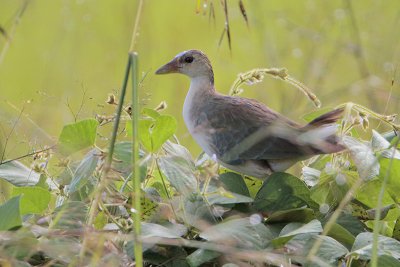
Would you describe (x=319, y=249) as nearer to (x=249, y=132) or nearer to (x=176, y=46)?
(x=249, y=132)

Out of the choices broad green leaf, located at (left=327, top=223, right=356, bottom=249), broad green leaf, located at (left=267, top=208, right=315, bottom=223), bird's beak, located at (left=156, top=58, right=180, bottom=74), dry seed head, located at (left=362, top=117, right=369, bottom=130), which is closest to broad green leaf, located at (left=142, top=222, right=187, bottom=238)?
broad green leaf, located at (left=267, top=208, right=315, bottom=223)

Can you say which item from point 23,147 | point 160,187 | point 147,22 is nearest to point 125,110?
point 160,187

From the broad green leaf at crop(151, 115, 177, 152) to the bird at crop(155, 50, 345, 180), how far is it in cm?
32

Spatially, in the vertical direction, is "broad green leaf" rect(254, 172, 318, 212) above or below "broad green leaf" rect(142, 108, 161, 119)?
below

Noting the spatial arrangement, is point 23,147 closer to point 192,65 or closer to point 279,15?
point 192,65

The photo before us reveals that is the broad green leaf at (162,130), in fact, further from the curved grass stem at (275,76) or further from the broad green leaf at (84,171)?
the curved grass stem at (275,76)

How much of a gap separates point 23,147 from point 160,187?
3.61ft

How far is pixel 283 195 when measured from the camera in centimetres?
232

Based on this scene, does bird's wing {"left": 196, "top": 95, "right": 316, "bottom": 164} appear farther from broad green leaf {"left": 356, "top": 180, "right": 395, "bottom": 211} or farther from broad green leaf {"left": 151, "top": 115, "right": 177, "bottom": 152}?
broad green leaf {"left": 151, "top": 115, "right": 177, "bottom": 152}

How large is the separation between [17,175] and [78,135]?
252 millimetres

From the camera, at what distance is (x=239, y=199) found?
7.16ft

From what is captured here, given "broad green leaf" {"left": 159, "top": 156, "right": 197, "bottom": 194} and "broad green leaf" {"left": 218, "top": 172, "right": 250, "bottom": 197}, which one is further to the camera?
"broad green leaf" {"left": 218, "top": 172, "right": 250, "bottom": 197}

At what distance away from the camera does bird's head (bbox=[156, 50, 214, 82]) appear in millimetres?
3529

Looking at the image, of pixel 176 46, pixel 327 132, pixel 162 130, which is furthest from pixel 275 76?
pixel 176 46
